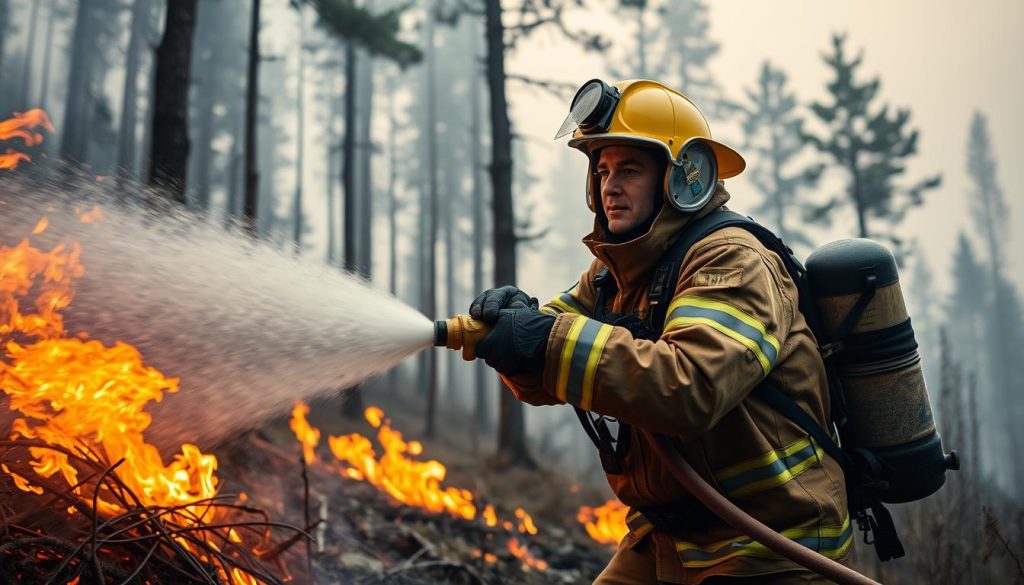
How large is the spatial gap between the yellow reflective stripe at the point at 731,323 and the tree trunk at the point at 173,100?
229 inches

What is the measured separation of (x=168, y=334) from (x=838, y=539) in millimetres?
3939

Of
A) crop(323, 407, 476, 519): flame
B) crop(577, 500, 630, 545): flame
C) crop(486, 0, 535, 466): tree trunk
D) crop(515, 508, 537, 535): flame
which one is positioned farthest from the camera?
crop(486, 0, 535, 466): tree trunk

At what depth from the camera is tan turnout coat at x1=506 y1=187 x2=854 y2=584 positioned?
2201 mm

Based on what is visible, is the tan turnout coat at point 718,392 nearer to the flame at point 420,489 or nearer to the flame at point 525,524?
the flame at point 420,489

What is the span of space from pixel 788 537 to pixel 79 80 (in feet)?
119

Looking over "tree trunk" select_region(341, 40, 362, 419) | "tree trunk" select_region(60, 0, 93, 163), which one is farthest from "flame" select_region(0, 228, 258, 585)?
"tree trunk" select_region(60, 0, 93, 163)

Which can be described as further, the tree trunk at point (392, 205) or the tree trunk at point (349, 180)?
the tree trunk at point (392, 205)

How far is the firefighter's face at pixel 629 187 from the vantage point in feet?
9.56

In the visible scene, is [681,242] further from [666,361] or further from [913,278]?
[913,278]

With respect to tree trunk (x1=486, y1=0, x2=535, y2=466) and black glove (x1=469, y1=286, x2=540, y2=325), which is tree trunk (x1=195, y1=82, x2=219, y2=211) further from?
black glove (x1=469, y1=286, x2=540, y2=325)

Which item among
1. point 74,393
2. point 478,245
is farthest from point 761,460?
point 478,245

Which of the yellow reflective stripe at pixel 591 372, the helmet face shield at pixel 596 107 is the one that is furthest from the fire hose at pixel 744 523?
the helmet face shield at pixel 596 107

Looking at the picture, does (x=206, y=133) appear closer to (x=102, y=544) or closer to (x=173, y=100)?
(x=173, y=100)

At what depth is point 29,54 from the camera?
3944 cm
